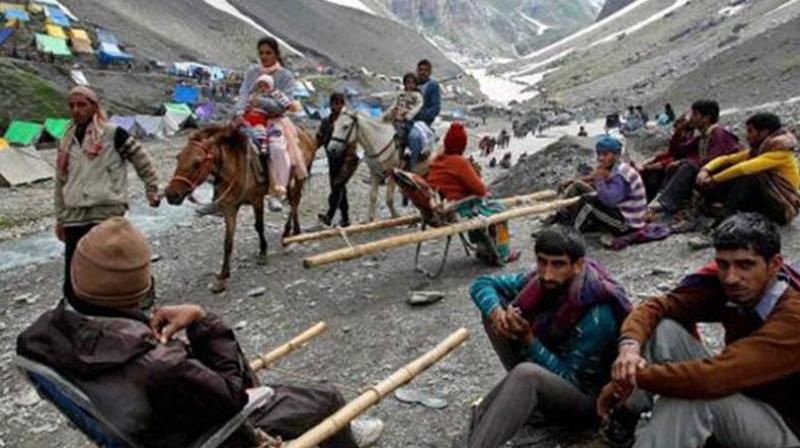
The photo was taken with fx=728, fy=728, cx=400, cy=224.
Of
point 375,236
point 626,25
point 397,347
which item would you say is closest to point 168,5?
point 375,236

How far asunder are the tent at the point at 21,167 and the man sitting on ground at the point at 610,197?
14.7 m

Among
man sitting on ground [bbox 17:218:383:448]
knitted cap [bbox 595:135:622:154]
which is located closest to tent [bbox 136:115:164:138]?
knitted cap [bbox 595:135:622:154]

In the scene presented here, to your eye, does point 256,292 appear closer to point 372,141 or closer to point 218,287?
point 218,287

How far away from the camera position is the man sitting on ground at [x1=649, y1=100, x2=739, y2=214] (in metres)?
8.38

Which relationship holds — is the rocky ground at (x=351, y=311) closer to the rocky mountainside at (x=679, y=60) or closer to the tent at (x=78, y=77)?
the rocky mountainside at (x=679, y=60)

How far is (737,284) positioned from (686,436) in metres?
0.71

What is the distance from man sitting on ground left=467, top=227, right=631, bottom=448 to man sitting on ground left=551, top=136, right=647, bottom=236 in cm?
428

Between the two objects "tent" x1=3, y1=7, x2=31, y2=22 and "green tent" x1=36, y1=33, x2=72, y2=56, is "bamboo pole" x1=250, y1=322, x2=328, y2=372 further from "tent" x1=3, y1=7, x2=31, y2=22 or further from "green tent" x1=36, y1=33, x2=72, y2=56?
"tent" x1=3, y1=7, x2=31, y2=22

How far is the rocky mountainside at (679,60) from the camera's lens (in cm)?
2788

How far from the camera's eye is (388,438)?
489 cm

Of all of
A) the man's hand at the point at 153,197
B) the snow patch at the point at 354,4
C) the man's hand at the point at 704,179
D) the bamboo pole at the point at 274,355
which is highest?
the snow patch at the point at 354,4

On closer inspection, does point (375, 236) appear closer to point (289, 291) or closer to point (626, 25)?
point (289, 291)

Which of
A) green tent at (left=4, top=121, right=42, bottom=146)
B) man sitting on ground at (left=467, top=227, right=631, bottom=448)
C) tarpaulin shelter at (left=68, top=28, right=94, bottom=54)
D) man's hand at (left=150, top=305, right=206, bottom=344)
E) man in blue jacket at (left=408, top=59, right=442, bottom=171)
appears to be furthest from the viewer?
tarpaulin shelter at (left=68, top=28, right=94, bottom=54)

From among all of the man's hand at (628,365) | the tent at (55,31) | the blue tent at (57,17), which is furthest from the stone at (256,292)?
the blue tent at (57,17)
